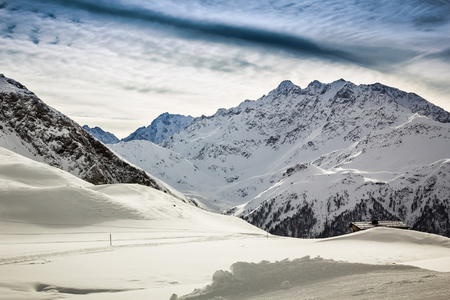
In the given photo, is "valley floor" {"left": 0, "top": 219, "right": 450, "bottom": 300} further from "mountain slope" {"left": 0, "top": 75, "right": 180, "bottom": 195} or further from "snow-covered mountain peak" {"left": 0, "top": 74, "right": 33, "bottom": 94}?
"snow-covered mountain peak" {"left": 0, "top": 74, "right": 33, "bottom": 94}

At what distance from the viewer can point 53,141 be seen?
450 ft

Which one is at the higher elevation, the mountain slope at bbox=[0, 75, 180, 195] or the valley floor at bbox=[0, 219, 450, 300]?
the mountain slope at bbox=[0, 75, 180, 195]

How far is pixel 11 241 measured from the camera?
2792 centimetres

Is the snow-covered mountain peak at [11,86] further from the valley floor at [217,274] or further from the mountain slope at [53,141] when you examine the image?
the valley floor at [217,274]

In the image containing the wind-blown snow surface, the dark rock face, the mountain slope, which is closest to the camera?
the wind-blown snow surface

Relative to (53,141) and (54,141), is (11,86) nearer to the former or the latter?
(53,141)

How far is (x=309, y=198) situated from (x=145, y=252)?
15721 cm

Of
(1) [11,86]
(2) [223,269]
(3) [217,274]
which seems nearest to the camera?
(3) [217,274]

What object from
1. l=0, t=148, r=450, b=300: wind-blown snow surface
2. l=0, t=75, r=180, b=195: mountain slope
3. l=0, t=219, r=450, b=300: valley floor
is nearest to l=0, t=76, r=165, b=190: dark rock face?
l=0, t=75, r=180, b=195: mountain slope

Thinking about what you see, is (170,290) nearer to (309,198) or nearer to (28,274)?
(28,274)

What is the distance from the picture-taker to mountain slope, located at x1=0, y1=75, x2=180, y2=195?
5069 inches

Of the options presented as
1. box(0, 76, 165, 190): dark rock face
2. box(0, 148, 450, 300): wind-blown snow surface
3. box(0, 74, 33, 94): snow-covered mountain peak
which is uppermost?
box(0, 74, 33, 94): snow-covered mountain peak

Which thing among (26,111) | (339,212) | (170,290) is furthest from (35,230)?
(339,212)

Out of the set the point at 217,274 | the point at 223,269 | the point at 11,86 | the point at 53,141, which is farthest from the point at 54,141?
the point at 217,274
